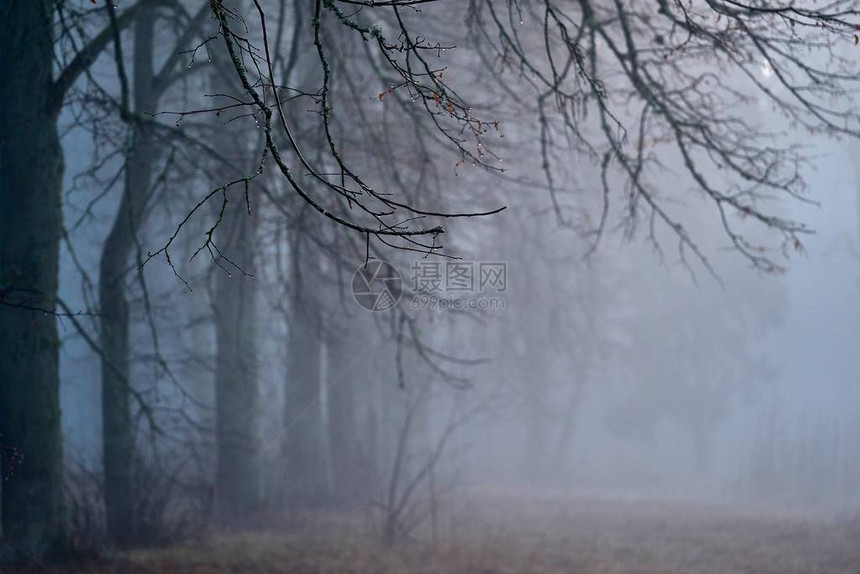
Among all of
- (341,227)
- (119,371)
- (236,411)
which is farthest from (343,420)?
(341,227)

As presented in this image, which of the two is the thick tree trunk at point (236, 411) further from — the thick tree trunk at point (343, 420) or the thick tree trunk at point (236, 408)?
the thick tree trunk at point (343, 420)

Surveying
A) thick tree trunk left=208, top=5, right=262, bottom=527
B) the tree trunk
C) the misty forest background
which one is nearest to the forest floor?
the misty forest background

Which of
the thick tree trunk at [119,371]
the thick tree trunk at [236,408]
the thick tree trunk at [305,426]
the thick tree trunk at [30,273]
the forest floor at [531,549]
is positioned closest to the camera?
the thick tree trunk at [30,273]

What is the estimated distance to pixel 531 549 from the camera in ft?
27.2

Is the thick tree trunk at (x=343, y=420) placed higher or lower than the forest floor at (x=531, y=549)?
higher

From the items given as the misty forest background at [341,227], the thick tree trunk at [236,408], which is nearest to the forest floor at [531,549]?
the misty forest background at [341,227]

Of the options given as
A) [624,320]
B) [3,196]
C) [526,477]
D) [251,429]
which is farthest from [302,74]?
[624,320]

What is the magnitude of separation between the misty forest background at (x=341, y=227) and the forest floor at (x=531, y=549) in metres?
0.07

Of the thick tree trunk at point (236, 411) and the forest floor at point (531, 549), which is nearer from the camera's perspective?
the forest floor at point (531, 549)

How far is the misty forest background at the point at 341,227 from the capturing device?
483 cm

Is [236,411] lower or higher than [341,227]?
lower

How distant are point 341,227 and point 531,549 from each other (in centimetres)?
413

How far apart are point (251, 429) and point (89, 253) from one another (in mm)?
15367

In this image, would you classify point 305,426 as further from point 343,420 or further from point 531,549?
point 531,549
